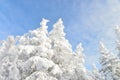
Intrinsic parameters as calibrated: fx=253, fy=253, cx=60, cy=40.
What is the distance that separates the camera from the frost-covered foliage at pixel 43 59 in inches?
886

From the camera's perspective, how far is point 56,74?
22891 mm

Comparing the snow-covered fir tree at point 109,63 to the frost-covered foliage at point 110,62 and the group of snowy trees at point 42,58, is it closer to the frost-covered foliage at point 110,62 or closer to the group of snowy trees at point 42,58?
the frost-covered foliage at point 110,62

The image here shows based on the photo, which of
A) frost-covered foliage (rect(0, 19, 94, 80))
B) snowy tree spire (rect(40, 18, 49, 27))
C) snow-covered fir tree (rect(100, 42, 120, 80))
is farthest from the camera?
snow-covered fir tree (rect(100, 42, 120, 80))

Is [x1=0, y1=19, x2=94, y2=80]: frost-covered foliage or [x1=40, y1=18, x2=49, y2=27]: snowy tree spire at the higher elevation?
[x1=40, y1=18, x2=49, y2=27]: snowy tree spire

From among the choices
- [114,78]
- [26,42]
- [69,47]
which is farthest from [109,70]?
[26,42]

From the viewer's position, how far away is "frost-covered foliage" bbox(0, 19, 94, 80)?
73.8 feet

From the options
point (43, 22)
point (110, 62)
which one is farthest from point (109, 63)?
point (43, 22)

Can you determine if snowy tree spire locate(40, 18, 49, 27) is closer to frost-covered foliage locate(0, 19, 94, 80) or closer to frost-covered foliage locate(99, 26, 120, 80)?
frost-covered foliage locate(0, 19, 94, 80)

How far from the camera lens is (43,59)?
73.7 ft

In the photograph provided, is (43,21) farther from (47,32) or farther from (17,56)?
(17,56)

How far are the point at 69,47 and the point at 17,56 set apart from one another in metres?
5.19

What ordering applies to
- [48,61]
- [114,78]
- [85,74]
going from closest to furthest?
1. [48,61]
2. [85,74]
3. [114,78]

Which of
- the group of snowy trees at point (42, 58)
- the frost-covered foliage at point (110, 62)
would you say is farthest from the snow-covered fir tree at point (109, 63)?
the group of snowy trees at point (42, 58)

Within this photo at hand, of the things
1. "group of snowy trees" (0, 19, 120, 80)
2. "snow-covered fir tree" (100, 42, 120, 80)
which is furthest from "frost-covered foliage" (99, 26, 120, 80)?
"group of snowy trees" (0, 19, 120, 80)
